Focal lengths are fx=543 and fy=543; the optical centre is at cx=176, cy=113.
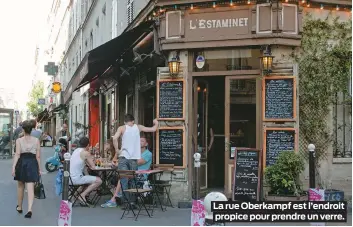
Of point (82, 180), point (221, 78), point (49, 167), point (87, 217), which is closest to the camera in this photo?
point (87, 217)

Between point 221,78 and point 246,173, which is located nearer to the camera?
point 246,173

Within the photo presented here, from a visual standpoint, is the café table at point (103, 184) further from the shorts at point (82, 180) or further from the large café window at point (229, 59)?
the large café window at point (229, 59)

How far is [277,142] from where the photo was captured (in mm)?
10328

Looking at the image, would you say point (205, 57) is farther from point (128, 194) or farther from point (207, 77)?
point (128, 194)

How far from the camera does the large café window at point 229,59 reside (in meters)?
10.7

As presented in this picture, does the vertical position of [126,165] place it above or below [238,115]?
below

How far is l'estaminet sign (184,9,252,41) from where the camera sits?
34.4ft

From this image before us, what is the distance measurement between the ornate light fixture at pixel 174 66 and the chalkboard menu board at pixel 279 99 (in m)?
1.74

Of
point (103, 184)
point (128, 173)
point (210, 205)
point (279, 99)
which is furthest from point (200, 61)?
point (210, 205)

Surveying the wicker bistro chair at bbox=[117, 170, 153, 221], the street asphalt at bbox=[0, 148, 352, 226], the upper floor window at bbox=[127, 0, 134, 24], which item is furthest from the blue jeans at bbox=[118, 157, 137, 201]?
the upper floor window at bbox=[127, 0, 134, 24]

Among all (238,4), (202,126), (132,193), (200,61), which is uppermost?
(238,4)

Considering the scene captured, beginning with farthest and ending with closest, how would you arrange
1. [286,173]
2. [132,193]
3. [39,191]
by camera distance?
[39,191] < [286,173] < [132,193]

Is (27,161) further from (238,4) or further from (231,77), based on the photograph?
(238,4)

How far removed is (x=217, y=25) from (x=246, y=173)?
9.62 feet
